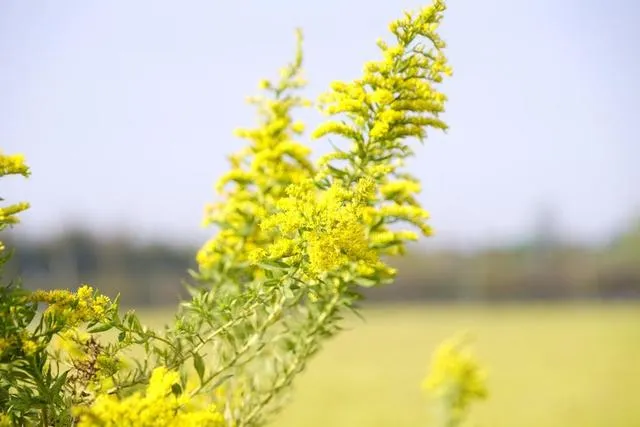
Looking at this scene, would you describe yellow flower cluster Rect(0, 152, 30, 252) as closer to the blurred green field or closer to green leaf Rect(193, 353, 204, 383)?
green leaf Rect(193, 353, 204, 383)

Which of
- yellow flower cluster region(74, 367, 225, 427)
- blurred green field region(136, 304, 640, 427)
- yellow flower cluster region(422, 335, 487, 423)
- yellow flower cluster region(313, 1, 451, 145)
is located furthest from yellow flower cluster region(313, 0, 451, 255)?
blurred green field region(136, 304, 640, 427)

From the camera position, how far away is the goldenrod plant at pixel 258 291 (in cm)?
107

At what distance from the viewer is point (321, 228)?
113 centimetres

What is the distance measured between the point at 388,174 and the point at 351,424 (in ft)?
40.5

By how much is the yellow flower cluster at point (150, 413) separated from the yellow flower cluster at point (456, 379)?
1776 mm

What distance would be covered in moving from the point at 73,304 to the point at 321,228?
1.33 feet

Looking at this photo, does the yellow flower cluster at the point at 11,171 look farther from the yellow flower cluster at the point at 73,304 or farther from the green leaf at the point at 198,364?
the green leaf at the point at 198,364

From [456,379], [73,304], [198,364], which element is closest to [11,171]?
[73,304]

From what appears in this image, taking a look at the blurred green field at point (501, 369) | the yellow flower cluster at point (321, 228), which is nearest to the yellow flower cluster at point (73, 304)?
the yellow flower cluster at point (321, 228)

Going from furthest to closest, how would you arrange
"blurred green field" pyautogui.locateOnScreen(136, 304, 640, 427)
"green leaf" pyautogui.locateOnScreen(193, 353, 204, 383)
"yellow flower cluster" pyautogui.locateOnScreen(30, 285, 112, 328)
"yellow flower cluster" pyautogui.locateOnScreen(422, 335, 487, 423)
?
"blurred green field" pyautogui.locateOnScreen(136, 304, 640, 427) → "yellow flower cluster" pyautogui.locateOnScreen(422, 335, 487, 423) → "green leaf" pyautogui.locateOnScreen(193, 353, 204, 383) → "yellow flower cluster" pyautogui.locateOnScreen(30, 285, 112, 328)

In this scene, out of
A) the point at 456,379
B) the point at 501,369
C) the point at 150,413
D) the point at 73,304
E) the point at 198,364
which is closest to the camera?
the point at 150,413

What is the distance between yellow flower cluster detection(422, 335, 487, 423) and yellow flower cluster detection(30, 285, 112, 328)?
178cm

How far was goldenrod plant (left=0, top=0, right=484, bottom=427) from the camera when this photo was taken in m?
1.07

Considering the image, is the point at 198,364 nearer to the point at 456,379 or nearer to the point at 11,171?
the point at 11,171
